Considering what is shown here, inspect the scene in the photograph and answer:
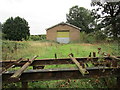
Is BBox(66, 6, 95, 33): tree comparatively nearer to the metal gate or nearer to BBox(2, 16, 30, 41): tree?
the metal gate

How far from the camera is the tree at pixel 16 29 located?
2495cm

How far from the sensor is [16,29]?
25.4m

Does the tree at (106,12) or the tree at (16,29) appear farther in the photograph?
the tree at (16,29)

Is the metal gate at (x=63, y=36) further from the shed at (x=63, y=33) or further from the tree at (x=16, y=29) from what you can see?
the tree at (x=16, y=29)

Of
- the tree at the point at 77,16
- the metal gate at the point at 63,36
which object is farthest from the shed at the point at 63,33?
the tree at the point at 77,16

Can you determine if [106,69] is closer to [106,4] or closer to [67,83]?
[67,83]

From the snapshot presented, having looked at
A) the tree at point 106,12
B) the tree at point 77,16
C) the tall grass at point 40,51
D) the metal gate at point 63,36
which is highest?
the tree at point 77,16

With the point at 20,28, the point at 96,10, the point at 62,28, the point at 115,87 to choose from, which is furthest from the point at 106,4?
the point at 115,87

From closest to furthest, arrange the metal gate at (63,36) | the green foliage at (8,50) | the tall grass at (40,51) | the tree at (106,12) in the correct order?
the green foliage at (8,50), the tall grass at (40,51), the tree at (106,12), the metal gate at (63,36)

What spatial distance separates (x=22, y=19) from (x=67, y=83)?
2783cm

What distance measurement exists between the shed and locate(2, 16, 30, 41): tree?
493 cm

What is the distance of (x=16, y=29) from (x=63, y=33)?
9743mm

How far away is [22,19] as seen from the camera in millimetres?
28406

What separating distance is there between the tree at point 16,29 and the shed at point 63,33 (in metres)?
4.93
